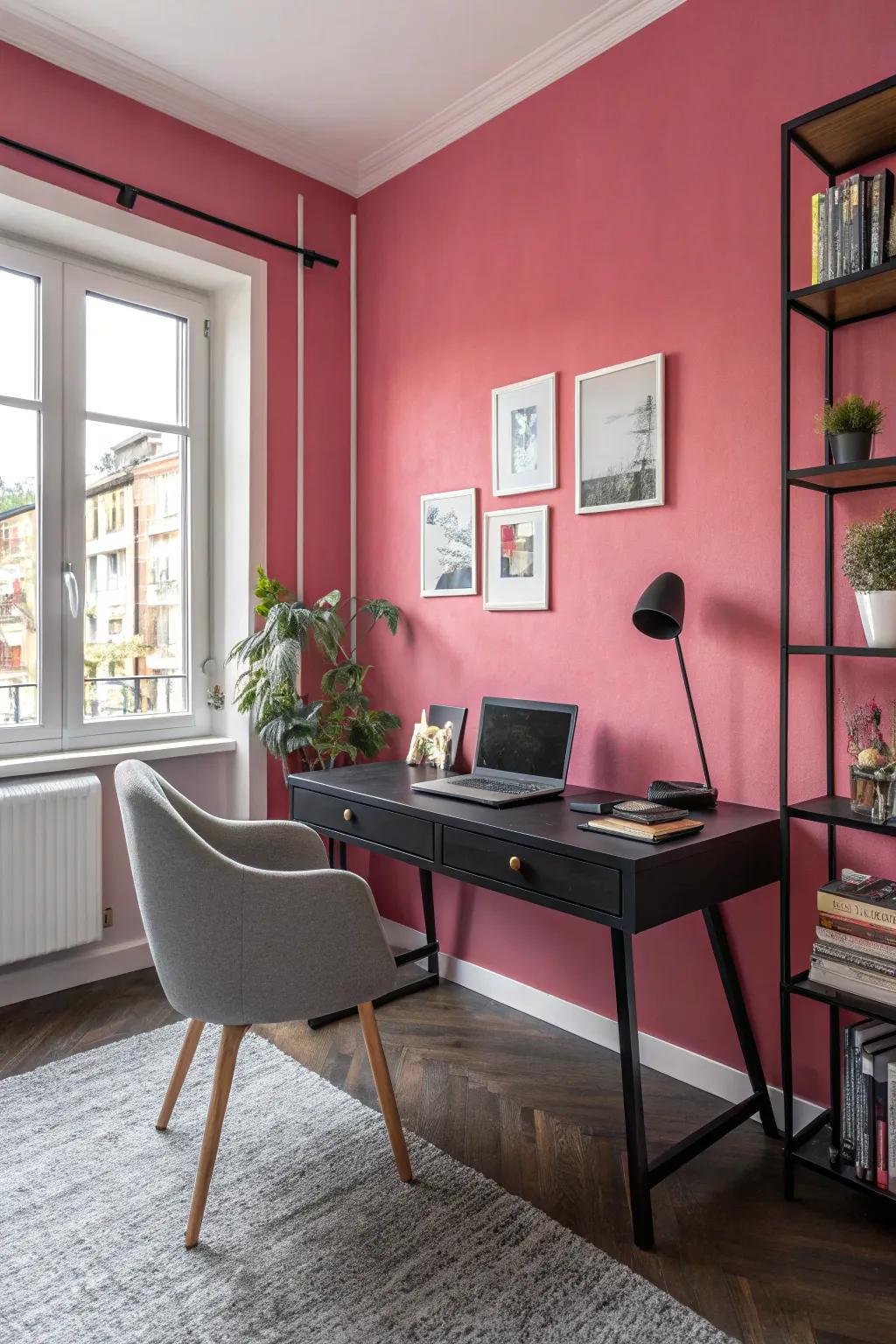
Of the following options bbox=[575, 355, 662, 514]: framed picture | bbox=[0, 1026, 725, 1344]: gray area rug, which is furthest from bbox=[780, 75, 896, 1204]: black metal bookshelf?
bbox=[0, 1026, 725, 1344]: gray area rug

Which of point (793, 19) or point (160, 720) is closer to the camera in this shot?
point (793, 19)

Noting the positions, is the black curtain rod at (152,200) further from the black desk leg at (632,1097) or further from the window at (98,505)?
the black desk leg at (632,1097)

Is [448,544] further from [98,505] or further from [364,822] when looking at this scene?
[98,505]

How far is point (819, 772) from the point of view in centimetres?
208

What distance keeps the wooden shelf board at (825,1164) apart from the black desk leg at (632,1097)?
0.39 metres

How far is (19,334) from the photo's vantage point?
2.86 meters

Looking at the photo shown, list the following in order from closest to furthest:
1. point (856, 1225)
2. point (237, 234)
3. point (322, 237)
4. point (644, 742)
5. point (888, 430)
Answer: point (856, 1225) → point (888, 430) → point (644, 742) → point (237, 234) → point (322, 237)

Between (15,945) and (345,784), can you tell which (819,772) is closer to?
(345,784)

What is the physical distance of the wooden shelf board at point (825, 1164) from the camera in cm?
178

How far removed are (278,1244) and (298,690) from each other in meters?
1.92

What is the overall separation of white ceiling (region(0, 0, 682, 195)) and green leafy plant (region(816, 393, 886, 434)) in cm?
135

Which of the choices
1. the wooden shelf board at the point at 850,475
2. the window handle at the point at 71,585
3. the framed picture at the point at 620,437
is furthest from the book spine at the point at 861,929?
the window handle at the point at 71,585

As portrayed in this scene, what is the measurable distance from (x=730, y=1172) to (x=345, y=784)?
1.40m

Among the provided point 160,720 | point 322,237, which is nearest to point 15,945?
point 160,720
